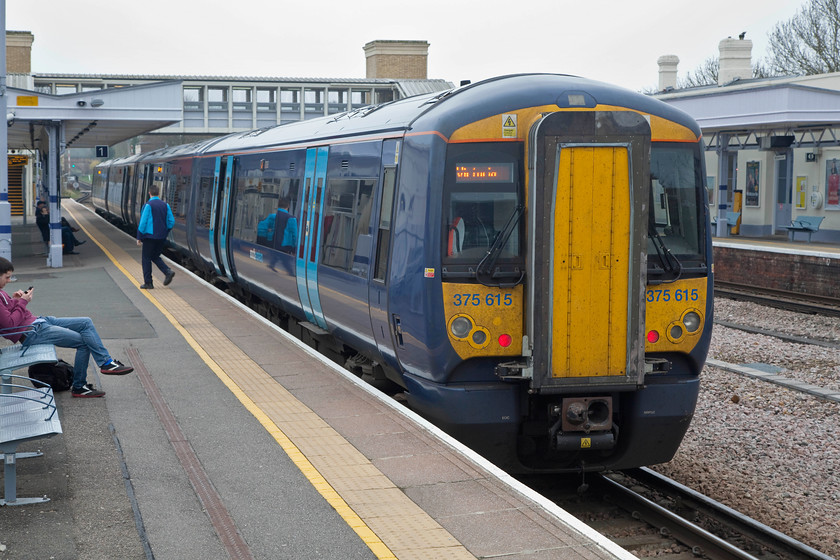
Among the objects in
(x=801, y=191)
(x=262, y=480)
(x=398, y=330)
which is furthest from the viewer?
(x=801, y=191)

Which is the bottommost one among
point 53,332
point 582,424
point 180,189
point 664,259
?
point 582,424

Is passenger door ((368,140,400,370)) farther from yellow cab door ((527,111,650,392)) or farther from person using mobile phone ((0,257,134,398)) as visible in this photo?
person using mobile phone ((0,257,134,398))

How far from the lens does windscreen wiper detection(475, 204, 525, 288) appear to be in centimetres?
678

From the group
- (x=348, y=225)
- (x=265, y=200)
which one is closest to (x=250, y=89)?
(x=265, y=200)

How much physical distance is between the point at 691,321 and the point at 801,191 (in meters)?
25.8

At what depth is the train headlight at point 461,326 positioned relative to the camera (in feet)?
22.2

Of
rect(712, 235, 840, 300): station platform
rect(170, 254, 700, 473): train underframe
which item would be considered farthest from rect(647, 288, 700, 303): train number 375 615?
rect(712, 235, 840, 300): station platform

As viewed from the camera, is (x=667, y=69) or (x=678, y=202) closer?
(x=678, y=202)

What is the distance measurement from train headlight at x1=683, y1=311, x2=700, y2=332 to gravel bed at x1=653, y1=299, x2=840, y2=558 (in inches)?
61.1

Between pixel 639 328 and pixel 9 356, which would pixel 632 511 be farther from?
pixel 9 356

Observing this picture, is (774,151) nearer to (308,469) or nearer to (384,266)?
(384,266)

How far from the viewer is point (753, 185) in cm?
3378

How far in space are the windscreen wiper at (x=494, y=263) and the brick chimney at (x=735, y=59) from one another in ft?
122

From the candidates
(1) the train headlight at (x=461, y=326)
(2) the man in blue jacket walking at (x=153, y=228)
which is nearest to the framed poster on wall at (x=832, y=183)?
(2) the man in blue jacket walking at (x=153, y=228)
